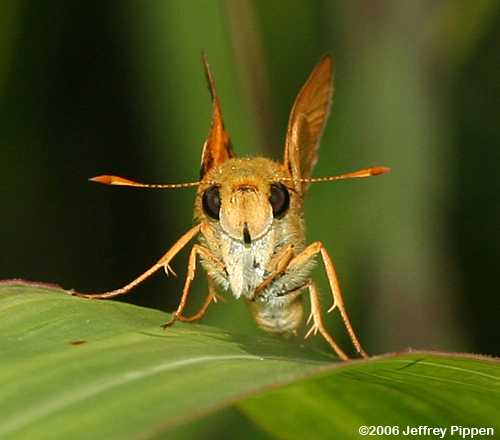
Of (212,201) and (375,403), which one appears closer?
(375,403)

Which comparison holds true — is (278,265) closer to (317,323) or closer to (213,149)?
(317,323)

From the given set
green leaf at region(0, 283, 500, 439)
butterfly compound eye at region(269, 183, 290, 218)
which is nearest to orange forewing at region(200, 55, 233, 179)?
butterfly compound eye at region(269, 183, 290, 218)

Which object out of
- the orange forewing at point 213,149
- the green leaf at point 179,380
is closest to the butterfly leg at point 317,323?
the green leaf at point 179,380

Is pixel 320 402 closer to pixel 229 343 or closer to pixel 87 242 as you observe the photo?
pixel 229 343

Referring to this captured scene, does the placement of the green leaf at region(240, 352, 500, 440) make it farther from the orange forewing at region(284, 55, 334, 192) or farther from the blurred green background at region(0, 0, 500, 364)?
the blurred green background at region(0, 0, 500, 364)

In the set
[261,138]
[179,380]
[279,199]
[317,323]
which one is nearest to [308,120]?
[279,199]

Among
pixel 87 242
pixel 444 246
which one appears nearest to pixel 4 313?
pixel 444 246
